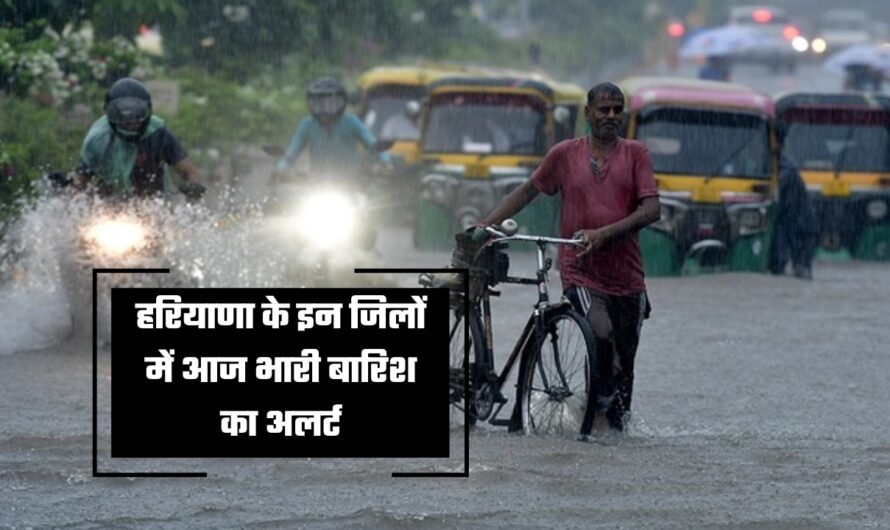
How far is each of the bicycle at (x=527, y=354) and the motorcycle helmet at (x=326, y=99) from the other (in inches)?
245

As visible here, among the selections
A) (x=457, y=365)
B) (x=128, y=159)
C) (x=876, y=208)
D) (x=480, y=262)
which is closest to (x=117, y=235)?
(x=128, y=159)

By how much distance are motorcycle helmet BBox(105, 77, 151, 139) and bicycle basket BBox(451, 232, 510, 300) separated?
134 inches

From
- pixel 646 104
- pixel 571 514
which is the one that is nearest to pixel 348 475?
pixel 571 514

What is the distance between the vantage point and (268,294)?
884 cm

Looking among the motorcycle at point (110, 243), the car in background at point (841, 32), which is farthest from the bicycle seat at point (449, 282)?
the car in background at point (841, 32)

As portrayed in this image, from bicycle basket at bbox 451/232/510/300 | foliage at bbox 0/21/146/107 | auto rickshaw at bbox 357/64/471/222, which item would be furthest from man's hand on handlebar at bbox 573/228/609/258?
auto rickshaw at bbox 357/64/471/222

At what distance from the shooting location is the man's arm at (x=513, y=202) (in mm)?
9992

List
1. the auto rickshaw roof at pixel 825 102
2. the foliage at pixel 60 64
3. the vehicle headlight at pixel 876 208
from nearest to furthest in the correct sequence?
the foliage at pixel 60 64
the vehicle headlight at pixel 876 208
the auto rickshaw roof at pixel 825 102

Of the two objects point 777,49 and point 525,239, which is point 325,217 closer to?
point 525,239

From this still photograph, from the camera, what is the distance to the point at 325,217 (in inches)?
625

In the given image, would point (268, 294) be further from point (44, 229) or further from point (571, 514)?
point (44, 229)

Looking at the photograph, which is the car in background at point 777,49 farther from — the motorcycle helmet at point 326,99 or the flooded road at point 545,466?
the flooded road at point 545,466

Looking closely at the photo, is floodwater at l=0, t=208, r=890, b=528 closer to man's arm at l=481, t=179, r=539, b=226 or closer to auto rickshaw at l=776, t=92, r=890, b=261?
man's arm at l=481, t=179, r=539, b=226

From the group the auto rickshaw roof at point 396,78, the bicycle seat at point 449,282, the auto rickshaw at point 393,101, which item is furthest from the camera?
the auto rickshaw roof at point 396,78
